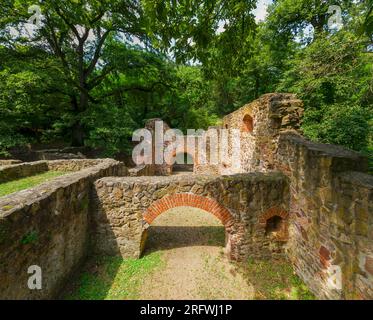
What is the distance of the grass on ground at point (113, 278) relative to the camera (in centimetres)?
377

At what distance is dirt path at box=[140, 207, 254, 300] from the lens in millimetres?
3873

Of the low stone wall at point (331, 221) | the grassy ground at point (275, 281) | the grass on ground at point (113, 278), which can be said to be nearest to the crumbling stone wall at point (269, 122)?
the low stone wall at point (331, 221)

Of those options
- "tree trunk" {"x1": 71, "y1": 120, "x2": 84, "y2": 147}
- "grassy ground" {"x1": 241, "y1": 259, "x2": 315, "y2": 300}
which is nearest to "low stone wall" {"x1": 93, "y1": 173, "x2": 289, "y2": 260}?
"grassy ground" {"x1": 241, "y1": 259, "x2": 315, "y2": 300}

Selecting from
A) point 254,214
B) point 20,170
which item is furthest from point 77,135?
point 254,214

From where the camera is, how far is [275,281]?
13.8ft

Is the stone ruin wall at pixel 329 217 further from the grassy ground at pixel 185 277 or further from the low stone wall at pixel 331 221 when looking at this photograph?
the grassy ground at pixel 185 277

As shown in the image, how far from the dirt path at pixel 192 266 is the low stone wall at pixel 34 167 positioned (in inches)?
164

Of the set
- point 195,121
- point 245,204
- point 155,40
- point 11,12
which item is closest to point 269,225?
point 245,204

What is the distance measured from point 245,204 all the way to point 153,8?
13.4 ft

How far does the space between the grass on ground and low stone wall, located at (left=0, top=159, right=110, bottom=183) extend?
4301 millimetres

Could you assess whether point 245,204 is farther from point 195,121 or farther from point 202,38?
point 195,121

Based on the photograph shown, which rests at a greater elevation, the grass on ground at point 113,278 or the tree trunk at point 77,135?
the tree trunk at point 77,135

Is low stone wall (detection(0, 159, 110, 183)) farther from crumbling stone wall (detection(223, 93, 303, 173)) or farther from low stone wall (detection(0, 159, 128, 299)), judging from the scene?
crumbling stone wall (detection(223, 93, 303, 173))

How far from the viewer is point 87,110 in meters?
12.1
